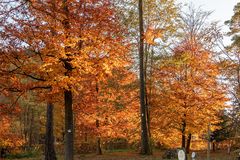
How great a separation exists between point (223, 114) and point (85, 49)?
1912 cm

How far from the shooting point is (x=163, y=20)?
24188mm

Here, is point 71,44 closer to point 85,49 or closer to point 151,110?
point 85,49

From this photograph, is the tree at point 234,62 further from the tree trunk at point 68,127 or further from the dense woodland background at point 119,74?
the tree trunk at point 68,127

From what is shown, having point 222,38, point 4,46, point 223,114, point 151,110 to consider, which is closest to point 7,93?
point 4,46

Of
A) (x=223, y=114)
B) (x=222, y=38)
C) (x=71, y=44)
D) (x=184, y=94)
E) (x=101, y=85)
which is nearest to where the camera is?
(x=71, y=44)

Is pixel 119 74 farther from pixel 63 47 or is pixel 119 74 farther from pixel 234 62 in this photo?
pixel 63 47

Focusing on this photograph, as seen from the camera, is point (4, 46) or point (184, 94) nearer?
point (4, 46)

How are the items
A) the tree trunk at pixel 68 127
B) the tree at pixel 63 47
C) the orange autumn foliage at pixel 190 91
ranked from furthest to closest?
the orange autumn foliage at pixel 190 91
the tree trunk at pixel 68 127
the tree at pixel 63 47

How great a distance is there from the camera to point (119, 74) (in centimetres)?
2489

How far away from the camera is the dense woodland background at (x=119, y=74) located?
11.6 meters

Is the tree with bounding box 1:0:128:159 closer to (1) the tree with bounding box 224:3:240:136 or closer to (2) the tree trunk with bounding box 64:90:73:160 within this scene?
(2) the tree trunk with bounding box 64:90:73:160

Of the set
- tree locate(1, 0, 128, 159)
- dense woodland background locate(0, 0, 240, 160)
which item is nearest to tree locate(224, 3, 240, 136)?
dense woodland background locate(0, 0, 240, 160)

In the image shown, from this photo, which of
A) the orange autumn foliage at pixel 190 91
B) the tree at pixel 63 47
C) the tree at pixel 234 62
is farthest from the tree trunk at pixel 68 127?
the orange autumn foliage at pixel 190 91

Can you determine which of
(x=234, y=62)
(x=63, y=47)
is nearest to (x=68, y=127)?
(x=63, y=47)
